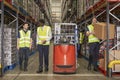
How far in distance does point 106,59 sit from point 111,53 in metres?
0.27

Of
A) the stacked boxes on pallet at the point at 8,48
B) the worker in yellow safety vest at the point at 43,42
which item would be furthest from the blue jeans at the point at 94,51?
the stacked boxes on pallet at the point at 8,48

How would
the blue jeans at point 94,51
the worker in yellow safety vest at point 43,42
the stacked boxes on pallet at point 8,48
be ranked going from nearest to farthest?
the worker in yellow safety vest at point 43,42 < the blue jeans at point 94,51 < the stacked boxes on pallet at point 8,48

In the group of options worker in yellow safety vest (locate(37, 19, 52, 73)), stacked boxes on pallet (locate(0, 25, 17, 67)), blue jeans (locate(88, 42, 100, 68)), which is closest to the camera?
worker in yellow safety vest (locate(37, 19, 52, 73))

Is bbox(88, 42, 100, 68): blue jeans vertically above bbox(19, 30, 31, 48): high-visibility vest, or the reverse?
bbox(19, 30, 31, 48): high-visibility vest

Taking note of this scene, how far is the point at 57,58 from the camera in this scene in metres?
11.2

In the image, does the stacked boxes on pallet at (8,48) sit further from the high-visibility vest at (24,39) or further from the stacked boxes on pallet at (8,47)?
the high-visibility vest at (24,39)

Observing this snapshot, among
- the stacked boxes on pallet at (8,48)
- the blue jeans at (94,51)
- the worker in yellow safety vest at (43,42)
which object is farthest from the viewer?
the stacked boxes on pallet at (8,48)

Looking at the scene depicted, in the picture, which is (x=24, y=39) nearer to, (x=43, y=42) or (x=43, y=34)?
(x=43, y=34)

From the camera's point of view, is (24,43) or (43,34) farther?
(24,43)

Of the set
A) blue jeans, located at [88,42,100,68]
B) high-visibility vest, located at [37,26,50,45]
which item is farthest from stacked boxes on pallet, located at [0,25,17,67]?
blue jeans, located at [88,42,100,68]

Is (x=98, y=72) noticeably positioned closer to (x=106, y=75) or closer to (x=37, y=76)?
(x=106, y=75)

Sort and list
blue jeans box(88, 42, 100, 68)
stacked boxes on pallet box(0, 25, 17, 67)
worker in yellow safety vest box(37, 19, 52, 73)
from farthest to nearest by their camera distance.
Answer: stacked boxes on pallet box(0, 25, 17, 67) < blue jeans box(88, 42, 100, 68) < worker in yellow safety vest box(37, 19, 52, 73)

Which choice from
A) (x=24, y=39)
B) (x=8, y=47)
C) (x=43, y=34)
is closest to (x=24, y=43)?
(x=24, y=39)

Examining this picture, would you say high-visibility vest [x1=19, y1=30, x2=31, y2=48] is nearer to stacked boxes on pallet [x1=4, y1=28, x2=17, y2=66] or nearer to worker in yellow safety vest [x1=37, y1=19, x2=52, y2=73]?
stacked boxes on pallet [x1=4, y1=28, x2=17, y2=66]
